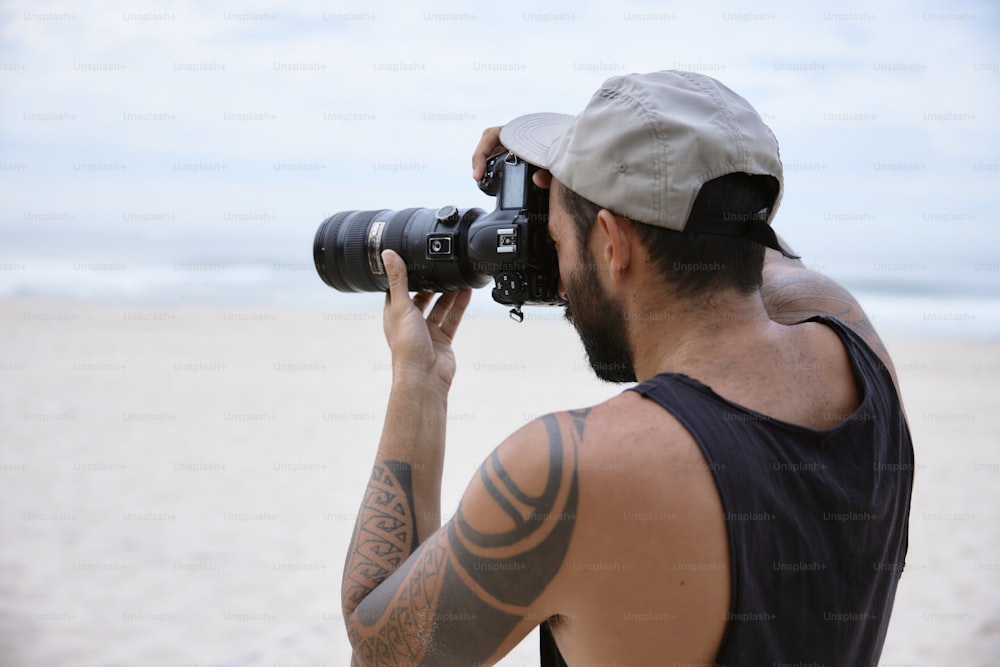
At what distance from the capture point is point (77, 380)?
8.39m

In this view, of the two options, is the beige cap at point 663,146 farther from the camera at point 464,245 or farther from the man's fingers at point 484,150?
the man's fingers at point 484,150

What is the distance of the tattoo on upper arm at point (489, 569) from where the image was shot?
3.60 feet

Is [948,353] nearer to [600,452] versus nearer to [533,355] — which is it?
[533,355]

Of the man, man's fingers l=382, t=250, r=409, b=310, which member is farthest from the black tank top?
man's fingers l=382, t=250, r=409, b=310

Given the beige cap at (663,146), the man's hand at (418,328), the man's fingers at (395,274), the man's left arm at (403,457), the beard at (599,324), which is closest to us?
the beige cap at (663,146)

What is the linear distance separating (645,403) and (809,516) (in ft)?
0.82

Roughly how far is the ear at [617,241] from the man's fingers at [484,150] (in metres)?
0.64

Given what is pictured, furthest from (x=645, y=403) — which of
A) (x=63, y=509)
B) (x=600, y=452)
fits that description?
(x=63, y=509)

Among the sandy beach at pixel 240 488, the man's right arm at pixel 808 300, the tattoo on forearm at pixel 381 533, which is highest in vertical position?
the man's right arm at pixel 808 300

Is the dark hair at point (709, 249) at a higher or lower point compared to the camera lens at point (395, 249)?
higher

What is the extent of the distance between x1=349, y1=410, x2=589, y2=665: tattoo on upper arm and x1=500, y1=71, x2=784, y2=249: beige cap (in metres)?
0.31

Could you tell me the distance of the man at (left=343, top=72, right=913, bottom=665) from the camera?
3.52 feet

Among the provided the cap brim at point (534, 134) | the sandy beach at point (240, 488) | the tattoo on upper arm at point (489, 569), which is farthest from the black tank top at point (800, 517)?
the sandy beach at point (240, 488)

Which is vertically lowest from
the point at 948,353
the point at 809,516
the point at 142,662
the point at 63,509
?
the point at 948,353
